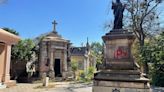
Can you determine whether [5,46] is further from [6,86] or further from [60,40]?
[60,40]

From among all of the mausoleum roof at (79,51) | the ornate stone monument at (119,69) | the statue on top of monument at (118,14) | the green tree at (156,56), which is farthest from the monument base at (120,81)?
the mausoleum roof at (79,51)

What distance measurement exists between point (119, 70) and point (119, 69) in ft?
0.16

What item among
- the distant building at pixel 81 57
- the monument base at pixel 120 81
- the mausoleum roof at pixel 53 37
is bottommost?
the monument base at pixel 120 81

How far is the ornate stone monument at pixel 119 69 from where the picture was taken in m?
8.30

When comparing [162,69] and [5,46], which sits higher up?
[5,46]

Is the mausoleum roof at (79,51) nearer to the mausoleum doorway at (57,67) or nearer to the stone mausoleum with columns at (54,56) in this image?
the stone mausoleum with columns at (54,56)

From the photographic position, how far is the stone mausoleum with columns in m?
23.6

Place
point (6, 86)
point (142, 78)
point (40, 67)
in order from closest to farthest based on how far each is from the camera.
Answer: point (142, 78), point (6, 86), point (40, 67)

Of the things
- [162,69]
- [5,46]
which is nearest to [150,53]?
[162,69]

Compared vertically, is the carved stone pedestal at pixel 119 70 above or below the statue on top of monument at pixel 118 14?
below

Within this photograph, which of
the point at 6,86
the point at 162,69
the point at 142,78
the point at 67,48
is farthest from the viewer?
the point at 67,48

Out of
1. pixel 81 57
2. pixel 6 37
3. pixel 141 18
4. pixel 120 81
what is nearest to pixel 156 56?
pixel 141 18

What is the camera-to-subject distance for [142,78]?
823cm

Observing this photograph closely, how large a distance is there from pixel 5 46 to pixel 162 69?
14334 mm
